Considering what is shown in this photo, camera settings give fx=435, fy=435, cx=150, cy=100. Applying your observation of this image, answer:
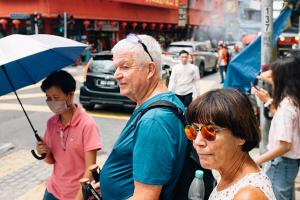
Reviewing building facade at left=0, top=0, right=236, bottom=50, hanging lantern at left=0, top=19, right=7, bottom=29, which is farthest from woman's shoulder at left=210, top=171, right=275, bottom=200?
hanging lantern at left=0, top=19, right=7, bottom=29

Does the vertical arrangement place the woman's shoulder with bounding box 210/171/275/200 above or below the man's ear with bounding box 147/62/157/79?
below

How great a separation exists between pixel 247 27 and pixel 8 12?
2423 centimetres

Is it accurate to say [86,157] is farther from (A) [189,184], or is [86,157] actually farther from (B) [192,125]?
(B) [192,125]

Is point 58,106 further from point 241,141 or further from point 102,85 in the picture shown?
point 102,85

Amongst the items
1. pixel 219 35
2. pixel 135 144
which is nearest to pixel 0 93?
pixel 135 144

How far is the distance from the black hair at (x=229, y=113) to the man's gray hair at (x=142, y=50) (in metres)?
0.47

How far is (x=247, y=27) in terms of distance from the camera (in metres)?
42.5

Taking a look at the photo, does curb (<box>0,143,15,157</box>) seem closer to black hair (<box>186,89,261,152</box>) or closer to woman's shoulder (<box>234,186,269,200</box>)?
black hair (<box>186,89,261,152</box>)

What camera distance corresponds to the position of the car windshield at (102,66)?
34.6 ft

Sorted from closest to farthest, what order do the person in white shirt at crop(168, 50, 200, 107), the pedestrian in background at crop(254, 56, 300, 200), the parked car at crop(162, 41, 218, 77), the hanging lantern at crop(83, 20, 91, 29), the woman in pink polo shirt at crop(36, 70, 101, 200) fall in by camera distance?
the woman in pink polo shirt at crop(36, 70, 101, 200), the pedestrian in background at crop(254, 56, 300, 200), the person in white shirt at crop(168, 50, 200, 107), the parked car at crop(162, 41, 218, 77), the hanging lantern at crop(83, 20, 91, 29)

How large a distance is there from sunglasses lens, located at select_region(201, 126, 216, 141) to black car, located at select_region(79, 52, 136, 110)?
342 inches

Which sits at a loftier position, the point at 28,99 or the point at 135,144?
the point at 135,144

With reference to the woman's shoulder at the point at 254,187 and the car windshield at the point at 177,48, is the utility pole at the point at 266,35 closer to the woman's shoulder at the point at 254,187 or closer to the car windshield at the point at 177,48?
the woman's shoulder at the point at 254,187

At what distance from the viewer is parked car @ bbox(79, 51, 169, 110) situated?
10547 mm
